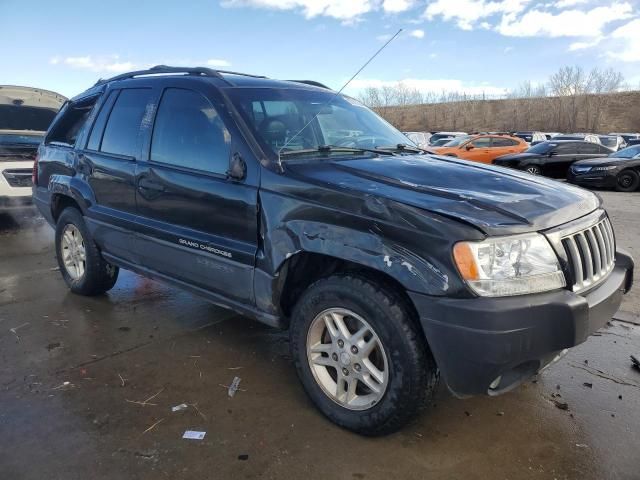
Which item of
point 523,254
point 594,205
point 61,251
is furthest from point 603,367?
point 61,251

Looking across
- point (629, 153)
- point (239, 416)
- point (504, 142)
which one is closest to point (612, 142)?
point (504, 142)

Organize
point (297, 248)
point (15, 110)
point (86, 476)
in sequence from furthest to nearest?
point (15, 110), point (297, 248), point (86, 476)

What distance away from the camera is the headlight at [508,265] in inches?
88.8

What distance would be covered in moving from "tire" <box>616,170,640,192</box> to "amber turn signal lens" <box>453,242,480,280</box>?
13922 mm

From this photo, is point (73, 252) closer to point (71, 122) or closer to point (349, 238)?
point (71, 122)

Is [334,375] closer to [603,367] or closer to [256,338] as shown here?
[256,338]

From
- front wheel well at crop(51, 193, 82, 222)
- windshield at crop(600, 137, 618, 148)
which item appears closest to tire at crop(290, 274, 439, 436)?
front wheel well at crop(51, 193, 82, 222)

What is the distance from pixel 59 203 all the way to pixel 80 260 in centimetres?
64

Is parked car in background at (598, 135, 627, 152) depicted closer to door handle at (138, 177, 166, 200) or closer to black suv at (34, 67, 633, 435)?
black suv at (34, 67, 633, 435)

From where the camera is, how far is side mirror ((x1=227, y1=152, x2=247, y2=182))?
119 inches

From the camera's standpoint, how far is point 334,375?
2916 millimetres

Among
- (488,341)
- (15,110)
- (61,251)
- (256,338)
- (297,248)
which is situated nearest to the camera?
(488,341)

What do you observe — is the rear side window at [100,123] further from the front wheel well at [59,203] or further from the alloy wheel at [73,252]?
the alloy wheel at [73,252]

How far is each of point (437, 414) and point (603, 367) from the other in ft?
4.56
